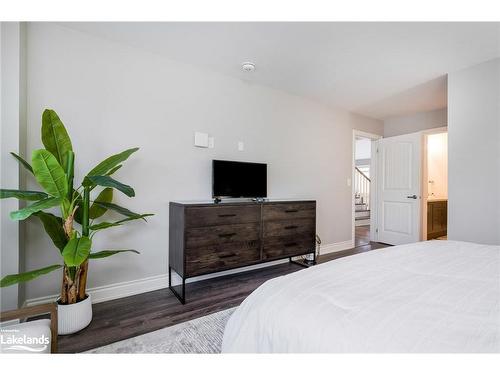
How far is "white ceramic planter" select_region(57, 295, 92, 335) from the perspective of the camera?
1750 millimetres

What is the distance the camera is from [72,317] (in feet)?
5.83

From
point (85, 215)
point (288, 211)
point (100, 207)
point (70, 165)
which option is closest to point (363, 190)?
point (288, 211)

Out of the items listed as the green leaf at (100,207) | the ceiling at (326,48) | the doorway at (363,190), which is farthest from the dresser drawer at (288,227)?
the ceiling at (326,48)

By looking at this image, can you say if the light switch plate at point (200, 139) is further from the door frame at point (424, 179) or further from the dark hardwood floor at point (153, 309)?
the door frame at point (424, 179)

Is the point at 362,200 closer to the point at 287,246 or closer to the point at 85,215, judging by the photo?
the point at 287,246

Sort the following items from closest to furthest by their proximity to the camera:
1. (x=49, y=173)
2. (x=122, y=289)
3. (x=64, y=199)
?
(x=49, y=173) → (x=64, y=199) → (x=122, y=289)

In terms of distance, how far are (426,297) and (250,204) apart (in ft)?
6.20

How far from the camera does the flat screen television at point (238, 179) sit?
278 cm

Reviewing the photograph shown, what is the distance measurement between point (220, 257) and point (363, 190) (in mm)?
7073

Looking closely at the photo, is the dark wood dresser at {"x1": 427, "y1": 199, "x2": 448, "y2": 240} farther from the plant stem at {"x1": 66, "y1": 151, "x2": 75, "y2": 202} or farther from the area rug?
the plant stem at {"x1": 66, "y1": 151, "x2": 75, "y2": 202}

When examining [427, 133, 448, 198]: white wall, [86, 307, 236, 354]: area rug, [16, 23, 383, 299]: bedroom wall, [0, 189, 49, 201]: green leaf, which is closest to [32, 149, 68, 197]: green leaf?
[0, 189, 49, 201]: green leaf

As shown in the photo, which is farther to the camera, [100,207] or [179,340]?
[100,207]
